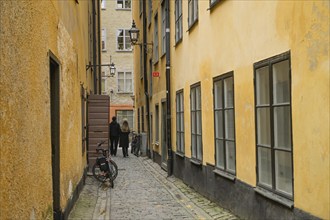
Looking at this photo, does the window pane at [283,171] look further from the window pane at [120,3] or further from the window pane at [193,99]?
the window pane at [120,3]

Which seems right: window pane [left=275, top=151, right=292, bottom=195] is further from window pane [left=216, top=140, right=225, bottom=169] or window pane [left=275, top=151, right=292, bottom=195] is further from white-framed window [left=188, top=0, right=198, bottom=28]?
white-framed window [left=188, top=0, right=198, bottom=28]

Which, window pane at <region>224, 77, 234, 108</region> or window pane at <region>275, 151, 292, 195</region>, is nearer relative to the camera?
window pane at <region>275, 151, 292, 195</region>

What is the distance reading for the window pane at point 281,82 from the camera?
5.94m

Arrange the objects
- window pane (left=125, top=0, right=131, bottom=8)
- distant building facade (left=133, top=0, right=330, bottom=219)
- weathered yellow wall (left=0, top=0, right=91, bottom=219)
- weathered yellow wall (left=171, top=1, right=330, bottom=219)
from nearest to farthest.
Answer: weathered yellow wall (left=0, top=0, right=91, bottom=219)
weathered yellow wall (left=171, top=1, right=330, bottom=219)
distant building facade (left=133, top=0, right=330, bottom=219)
window pane (left=125, top=0, right=131, bottom=8)

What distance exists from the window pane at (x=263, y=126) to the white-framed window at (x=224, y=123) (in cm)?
121

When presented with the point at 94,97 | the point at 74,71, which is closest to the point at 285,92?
the point at 74,71

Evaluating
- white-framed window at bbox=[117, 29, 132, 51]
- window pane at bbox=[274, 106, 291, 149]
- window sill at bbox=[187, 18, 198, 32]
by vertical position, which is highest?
white-framed window at bbox=[117, 29, 132, 51]

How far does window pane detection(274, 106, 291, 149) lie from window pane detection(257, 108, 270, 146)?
12.2 inches

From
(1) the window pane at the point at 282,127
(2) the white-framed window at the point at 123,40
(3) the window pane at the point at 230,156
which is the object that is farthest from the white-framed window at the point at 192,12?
(2) the white-framed window at the point at 123,40

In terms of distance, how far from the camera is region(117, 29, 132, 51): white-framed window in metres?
39.9

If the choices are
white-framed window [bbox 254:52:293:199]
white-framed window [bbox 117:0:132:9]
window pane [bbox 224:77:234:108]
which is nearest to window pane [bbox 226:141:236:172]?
window pane [bbox 224:77:234:108]

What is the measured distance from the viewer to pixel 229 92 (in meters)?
8.48

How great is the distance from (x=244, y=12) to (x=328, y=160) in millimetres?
3407

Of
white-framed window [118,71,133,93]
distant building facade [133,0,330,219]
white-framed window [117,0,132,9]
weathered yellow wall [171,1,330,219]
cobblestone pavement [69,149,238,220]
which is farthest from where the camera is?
white-framed window [117,0,132,9]
